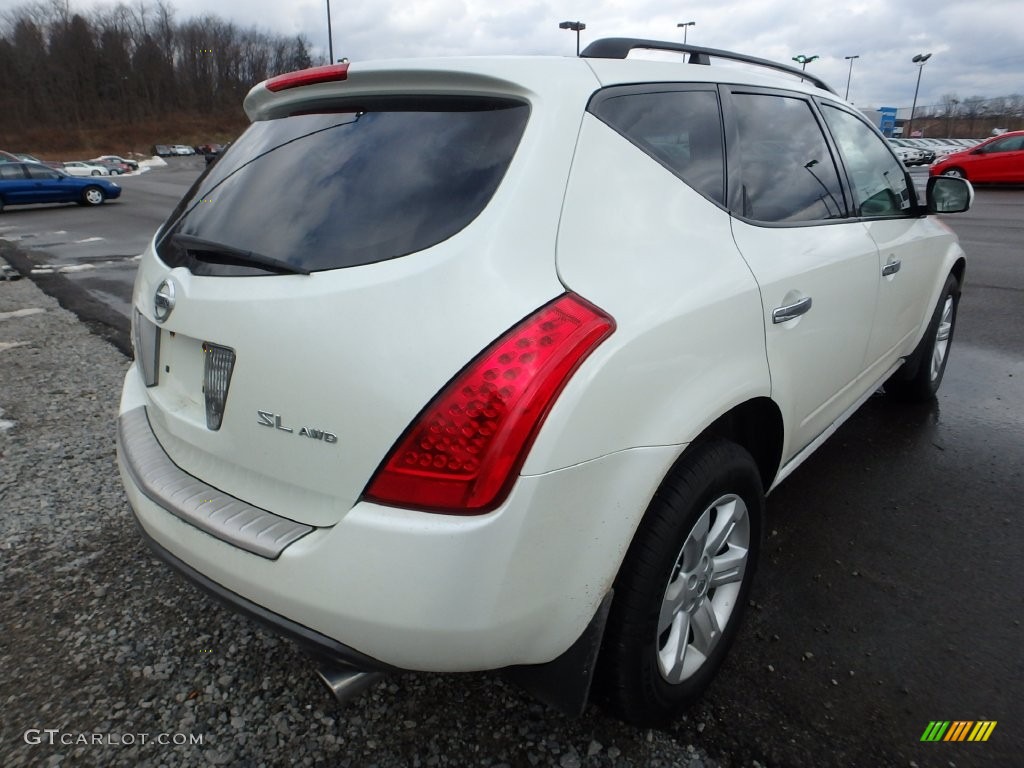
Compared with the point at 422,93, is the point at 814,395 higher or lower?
lower

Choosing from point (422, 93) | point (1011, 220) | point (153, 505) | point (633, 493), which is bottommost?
point (1011, 220)

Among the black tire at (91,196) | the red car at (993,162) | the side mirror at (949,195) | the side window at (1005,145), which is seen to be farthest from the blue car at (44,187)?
the side window at (1005,145)

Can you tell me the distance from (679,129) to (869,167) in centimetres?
166

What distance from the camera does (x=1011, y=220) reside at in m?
13.3

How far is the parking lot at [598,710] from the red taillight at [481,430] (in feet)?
2.97

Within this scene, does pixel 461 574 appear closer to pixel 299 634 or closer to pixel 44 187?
pixel 299 634

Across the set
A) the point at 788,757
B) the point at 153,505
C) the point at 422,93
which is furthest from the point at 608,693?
the point at 422,93

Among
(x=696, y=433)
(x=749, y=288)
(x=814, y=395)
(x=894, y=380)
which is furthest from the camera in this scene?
(x=894, y=380)

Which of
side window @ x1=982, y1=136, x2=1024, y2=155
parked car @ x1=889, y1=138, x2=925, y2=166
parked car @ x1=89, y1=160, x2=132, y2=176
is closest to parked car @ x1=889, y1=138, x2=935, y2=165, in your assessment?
parked car @ x1=889, y1=138, x2=925, y2=166

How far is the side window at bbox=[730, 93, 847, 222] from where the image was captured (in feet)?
7.43

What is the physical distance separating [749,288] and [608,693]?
1.13m

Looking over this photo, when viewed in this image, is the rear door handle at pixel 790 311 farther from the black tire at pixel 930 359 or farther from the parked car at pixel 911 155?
the parked car at pixel 911 155

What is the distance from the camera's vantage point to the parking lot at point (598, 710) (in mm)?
1906

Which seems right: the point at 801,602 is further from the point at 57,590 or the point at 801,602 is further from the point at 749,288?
the point at 57,590
